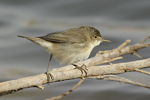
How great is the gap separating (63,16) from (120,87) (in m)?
2.70

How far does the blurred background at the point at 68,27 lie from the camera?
457 cm

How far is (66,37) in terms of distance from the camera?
11.2 feet

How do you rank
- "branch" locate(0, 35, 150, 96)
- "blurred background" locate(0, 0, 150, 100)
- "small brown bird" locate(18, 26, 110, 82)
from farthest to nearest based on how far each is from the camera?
"blurred background" locate(0, 0, 150, 100) → "small brown bird" locate(18, 26, 110, 82) → "branch" locate(0, 35, 150, 96)

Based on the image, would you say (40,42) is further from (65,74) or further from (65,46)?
(65,74)

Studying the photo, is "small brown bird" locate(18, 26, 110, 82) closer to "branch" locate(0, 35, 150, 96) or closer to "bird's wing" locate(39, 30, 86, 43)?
"bird's wing" locate(39, 30, 86, 43)

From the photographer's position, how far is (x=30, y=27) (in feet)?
21.7

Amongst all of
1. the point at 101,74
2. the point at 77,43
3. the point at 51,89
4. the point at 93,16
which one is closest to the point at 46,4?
the point at 93,16

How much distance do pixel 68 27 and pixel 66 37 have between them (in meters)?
3.04

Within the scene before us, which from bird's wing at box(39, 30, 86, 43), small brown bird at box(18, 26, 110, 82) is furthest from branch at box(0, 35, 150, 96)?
bird's wing at box(39, 30, 86, 43)

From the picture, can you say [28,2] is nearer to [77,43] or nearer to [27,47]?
[27,47]

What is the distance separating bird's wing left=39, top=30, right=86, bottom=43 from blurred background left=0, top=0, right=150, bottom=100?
1.19 m

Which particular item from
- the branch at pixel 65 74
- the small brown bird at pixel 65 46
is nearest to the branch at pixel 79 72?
the branch at pixel 65 74

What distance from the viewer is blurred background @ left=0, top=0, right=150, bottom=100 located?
457 cm

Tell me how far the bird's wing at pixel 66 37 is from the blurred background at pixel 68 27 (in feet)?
3.92
